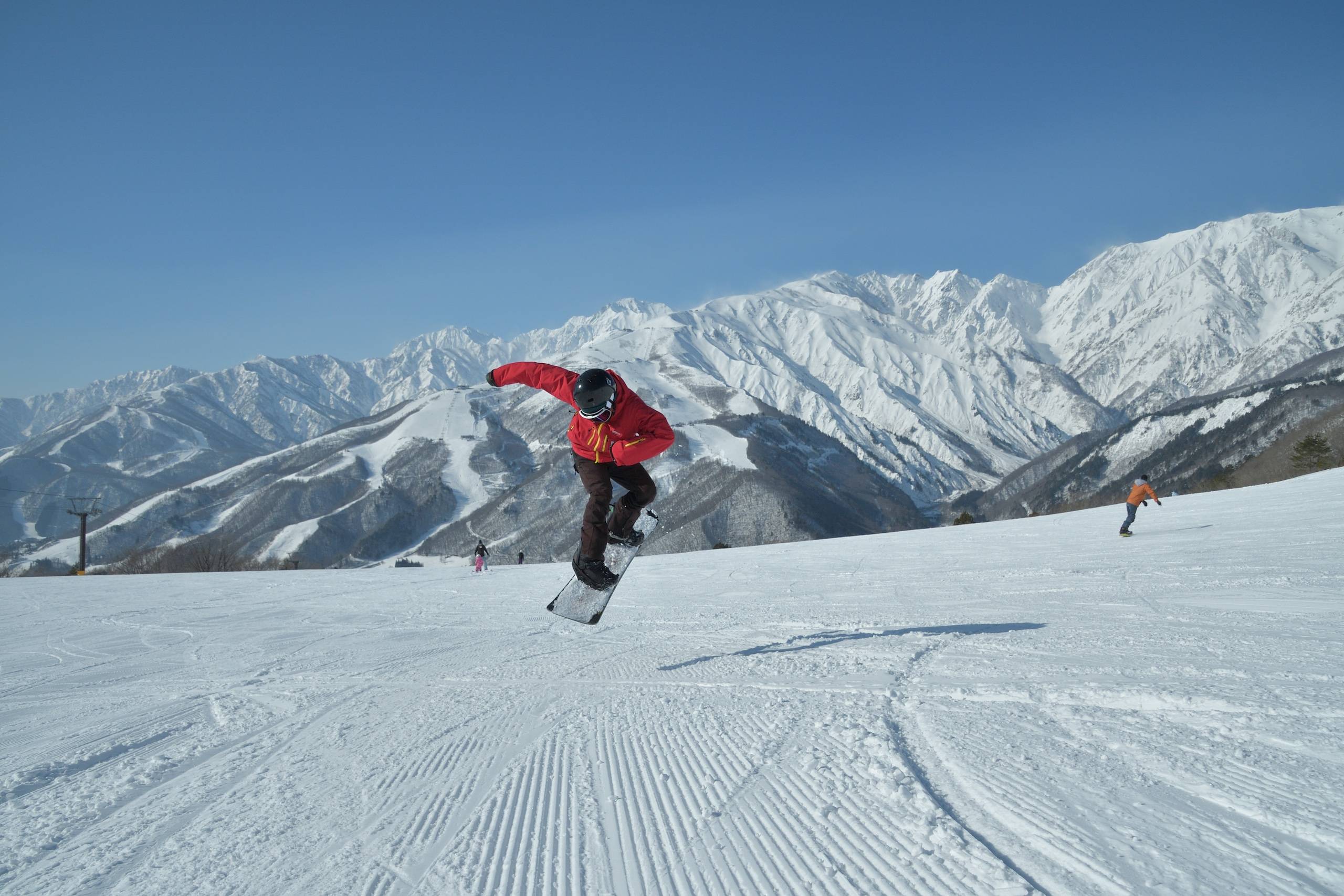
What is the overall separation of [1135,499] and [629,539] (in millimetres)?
17325

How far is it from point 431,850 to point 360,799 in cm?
84

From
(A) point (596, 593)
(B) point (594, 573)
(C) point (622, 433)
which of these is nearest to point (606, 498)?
(C) point (622, 433)

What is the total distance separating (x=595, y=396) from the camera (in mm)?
7340

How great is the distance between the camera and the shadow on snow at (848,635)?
7.20 metres

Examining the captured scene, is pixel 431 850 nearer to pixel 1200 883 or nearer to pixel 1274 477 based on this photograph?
pixel 1200 883

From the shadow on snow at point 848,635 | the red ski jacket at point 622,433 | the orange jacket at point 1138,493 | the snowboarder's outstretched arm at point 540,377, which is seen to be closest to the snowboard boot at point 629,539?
the red ski jacket at point 622,433

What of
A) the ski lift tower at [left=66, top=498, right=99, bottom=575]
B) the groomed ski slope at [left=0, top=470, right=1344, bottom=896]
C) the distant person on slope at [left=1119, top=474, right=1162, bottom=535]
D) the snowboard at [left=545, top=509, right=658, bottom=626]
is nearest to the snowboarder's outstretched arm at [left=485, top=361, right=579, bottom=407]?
the snowboard at [left=545, top=509, right=658, bottom=626]

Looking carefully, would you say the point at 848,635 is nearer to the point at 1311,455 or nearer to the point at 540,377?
the point at 540,377

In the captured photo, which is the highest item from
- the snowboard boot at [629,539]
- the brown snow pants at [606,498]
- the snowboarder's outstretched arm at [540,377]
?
the snowboarder's outstretched arm at [540,377]

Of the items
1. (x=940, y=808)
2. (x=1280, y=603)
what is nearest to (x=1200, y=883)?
(x=940, y=808)

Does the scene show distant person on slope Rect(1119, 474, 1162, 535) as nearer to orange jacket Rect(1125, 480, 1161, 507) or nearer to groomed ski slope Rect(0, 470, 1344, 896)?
orange jacket Rect(1125, 480, 1161, 507)

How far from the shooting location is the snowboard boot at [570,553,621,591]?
327 inches

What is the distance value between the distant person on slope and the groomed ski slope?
31.0ft

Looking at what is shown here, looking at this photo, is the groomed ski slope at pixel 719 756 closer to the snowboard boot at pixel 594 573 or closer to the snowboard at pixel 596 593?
the snowboard at pixel 596 593
